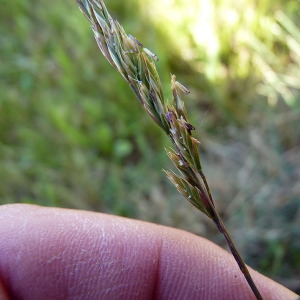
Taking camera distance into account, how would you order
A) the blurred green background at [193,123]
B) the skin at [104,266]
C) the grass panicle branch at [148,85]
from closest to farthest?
the grass panicle branch at [148,85]
the skin at [104,266]
the blurred green background at [193,123]

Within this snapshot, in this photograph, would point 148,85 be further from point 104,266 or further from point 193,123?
point 193,123

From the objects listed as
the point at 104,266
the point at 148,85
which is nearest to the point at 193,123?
the point at 104,266

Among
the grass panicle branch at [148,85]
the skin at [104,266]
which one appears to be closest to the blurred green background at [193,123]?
the skin at [104,266]

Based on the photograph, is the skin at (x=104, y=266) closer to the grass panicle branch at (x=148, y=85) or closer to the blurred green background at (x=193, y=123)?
the grass panicle branch at (x=148, y=85)

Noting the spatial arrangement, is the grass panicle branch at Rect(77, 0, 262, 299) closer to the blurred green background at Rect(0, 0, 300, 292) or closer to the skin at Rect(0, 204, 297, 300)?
the skin at Rect(0, 204, 297, 300)

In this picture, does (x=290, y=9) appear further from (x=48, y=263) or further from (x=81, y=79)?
(x=48, y=263)

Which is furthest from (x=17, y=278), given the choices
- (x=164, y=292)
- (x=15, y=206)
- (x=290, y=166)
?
(x=290, y=166)
